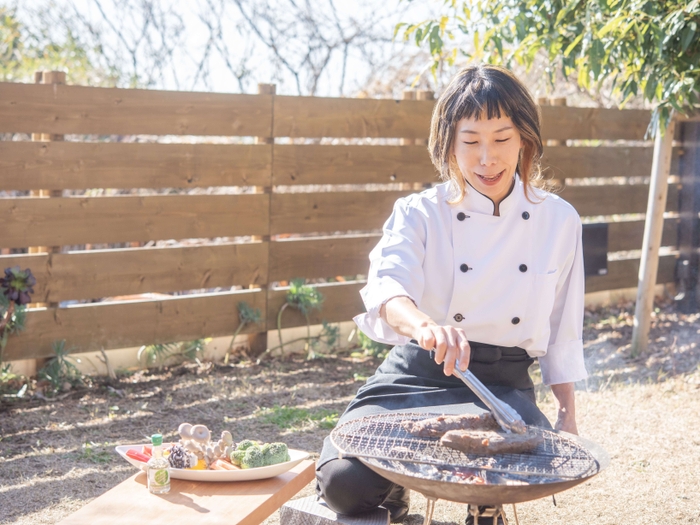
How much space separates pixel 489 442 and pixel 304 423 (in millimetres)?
2455

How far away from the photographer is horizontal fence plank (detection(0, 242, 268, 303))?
4.93 meters

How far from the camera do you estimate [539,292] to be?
2.81 metres

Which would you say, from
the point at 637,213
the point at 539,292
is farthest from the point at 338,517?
the point at 637,213

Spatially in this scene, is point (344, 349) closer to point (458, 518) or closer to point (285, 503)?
point (458, 518)

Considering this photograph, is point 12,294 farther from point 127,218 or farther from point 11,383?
point 127,218

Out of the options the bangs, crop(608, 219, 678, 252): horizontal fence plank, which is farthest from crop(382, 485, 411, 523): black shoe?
crop(608, 219, 678, 252): horizontal fence plank

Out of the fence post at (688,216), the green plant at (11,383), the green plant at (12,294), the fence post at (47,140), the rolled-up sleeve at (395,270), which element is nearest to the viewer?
the rolled-up sleeve at (395,270)

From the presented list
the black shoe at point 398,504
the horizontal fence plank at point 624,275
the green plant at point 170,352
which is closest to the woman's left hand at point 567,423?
the black shoe at point 398,504

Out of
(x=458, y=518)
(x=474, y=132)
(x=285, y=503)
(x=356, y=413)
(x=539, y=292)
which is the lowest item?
(x=458, y=518)

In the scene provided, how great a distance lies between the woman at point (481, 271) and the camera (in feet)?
8.65

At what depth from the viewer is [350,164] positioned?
240 inches

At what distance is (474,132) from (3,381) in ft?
11.6

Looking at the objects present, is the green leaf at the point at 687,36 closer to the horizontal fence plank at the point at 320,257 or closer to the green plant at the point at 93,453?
the horizontal fence plank at the point at 320,257

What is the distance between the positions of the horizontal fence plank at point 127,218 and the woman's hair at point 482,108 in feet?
9.49
